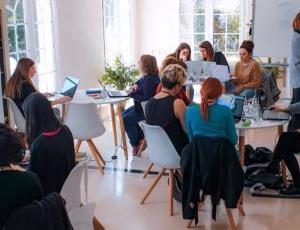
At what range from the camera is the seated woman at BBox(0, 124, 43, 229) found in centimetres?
185

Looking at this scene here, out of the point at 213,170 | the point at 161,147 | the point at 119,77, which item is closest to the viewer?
the point at 213,170

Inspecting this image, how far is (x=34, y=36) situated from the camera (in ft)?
17.5

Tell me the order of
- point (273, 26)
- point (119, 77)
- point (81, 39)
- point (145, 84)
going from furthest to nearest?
point (119, 77) → point (81, 39) → point (273, 26) → point (145, 84)

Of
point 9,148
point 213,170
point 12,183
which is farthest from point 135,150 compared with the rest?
point 12,183

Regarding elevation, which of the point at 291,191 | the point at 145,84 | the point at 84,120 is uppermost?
the point at 145,84

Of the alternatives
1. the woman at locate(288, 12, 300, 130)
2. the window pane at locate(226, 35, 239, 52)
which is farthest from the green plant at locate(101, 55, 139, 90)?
the woman at locate(288, 12, 300, 130)

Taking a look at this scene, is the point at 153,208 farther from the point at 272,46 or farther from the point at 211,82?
the point at 272,46

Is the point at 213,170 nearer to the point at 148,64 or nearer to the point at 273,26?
the point at 148,64

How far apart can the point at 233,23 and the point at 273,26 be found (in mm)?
2385

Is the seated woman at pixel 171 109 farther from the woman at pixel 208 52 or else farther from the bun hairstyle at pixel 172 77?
the woman at pixel 208 52

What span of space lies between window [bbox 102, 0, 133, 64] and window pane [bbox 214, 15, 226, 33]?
1.54 meters

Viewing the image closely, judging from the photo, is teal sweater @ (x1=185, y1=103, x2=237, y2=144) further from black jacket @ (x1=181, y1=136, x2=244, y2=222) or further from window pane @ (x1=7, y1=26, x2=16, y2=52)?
window pane @ (x1=7, y1=26, x2=16, y2=52)

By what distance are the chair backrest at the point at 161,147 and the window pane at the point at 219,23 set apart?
5.10 metres

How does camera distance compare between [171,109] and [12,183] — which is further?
[171,109]
